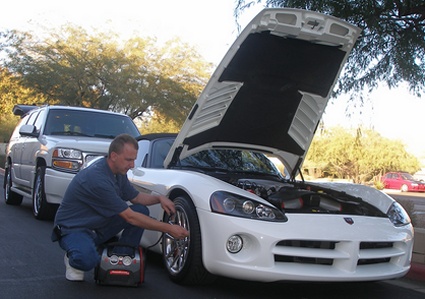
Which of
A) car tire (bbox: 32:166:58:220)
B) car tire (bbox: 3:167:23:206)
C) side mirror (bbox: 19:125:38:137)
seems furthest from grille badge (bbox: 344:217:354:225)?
car tire (bbox: 3:167:23:206)

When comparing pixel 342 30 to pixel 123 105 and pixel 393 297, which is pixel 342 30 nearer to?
pixel 393 297

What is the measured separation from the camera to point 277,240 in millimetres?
4137

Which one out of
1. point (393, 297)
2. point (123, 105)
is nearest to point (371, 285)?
point (393, 297)

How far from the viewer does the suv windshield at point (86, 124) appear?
8.89 m

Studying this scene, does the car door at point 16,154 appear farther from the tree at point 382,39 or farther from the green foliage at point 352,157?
the green foliage at point 352,157

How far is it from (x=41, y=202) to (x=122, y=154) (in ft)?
13.6

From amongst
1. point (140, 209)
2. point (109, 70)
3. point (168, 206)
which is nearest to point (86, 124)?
point (140, 209)

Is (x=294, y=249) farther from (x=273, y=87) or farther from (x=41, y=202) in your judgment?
(x=41, y=202)

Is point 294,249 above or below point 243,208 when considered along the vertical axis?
below

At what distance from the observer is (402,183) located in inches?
1364

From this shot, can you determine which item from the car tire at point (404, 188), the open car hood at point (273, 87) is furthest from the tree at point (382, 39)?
the car tire at point (404, 188)

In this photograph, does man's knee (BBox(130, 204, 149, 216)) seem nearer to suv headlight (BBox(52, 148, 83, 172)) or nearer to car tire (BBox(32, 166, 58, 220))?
suv headlight (BBox(52, 148, 83, 172))

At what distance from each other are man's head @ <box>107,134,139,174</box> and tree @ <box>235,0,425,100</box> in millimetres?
4591

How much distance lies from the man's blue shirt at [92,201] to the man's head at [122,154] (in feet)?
0.27
